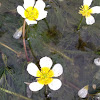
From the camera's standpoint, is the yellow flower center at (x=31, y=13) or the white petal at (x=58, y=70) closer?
the white petal at (x=58, y=70)

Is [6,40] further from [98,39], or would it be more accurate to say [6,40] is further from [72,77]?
[98,39]

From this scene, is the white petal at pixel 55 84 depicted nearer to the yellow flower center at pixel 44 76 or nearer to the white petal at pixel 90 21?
the yellow flower center at pixel 44 76

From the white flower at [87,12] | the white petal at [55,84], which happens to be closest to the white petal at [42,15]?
the white flower at [87,12]

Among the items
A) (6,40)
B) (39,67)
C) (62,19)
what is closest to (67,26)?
(62,19)

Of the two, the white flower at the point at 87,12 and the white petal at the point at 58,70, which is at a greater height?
the white flower at the point at 87,12

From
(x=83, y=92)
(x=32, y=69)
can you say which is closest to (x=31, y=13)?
(x=32, y=69)

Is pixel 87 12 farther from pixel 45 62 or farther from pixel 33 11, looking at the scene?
pixel 45 62
